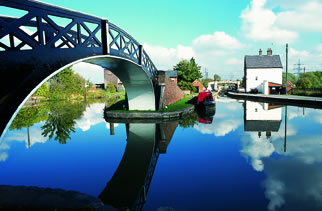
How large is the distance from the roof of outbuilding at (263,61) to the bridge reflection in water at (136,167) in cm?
4006

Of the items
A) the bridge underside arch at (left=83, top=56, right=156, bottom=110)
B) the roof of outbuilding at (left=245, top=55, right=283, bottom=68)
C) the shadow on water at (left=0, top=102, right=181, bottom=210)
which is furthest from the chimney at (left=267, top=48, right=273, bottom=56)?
the shadow on water at (left=0, top=102, right=181, bottom=210)

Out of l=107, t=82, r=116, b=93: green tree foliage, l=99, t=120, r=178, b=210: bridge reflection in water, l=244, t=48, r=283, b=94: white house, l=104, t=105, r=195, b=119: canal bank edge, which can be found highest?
l=244, t=48, r=283, b=94: white house

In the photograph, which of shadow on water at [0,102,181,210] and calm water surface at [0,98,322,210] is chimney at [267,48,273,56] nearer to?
calm water surface at [0,98,322,210]

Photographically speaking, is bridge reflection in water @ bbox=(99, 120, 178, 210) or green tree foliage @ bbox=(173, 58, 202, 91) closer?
bridge reflection in water @ bbox=(99, 120, 178, 210)

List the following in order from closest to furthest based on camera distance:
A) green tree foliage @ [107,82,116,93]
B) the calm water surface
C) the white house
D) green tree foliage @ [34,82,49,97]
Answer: the calm water surface < green tree foliage @ [34,82,49,97] < the white house < green tree foliage @ [107,82,116,93]

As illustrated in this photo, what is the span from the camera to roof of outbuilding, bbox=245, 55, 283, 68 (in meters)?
46.8

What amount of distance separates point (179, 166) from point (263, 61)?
47.8 metres

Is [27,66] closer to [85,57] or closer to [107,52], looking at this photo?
[85,57]

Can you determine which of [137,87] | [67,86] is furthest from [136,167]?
[67,86]

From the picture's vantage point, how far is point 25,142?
11.8 meters

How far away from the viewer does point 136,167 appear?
7988mm

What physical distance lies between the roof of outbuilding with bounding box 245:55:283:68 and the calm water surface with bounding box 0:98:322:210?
36.7 metres

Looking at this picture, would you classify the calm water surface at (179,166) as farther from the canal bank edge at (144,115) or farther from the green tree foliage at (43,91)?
the green tree foliage at (43,91)

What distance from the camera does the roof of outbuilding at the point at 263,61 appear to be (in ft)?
153
